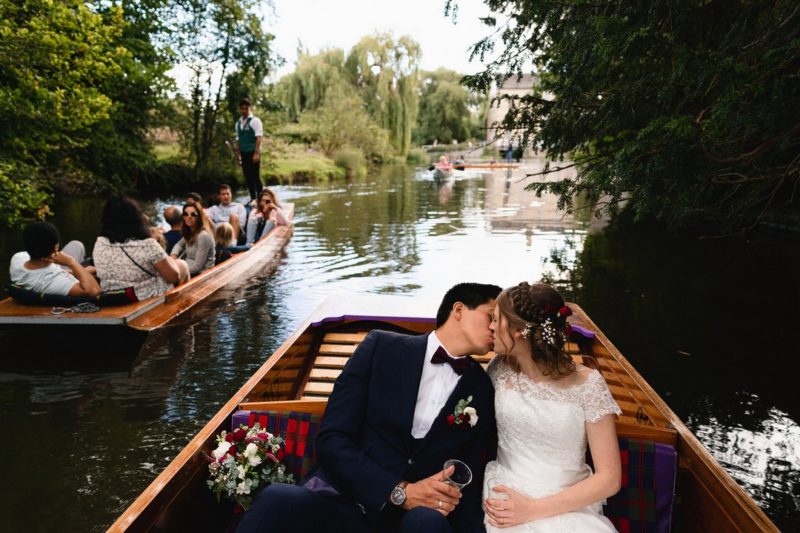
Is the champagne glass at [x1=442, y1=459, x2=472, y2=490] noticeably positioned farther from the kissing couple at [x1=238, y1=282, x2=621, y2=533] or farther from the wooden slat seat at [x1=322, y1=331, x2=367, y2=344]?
the wooden slat seat at [x1=322, y1=331, x2=367, y2=344]

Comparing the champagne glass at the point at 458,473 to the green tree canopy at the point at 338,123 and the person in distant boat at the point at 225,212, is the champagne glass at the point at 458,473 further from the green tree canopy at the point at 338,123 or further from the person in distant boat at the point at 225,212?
the green tree canopy at the point at 338,123

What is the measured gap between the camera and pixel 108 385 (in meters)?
3.88

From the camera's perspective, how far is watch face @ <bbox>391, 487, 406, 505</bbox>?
166 centimetres

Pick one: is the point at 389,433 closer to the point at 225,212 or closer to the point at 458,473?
the point at 458,473

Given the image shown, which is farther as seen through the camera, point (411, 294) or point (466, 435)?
point (411, 294)

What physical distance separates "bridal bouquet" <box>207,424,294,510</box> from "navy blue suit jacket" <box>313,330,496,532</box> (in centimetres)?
16

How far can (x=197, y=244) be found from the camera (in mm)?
5793

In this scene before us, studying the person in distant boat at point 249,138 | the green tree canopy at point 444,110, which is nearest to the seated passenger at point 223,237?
the person in distant boat at point 249,138

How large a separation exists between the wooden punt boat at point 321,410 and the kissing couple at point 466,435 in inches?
11.1

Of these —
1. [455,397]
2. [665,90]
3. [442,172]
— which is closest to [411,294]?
[665,90]

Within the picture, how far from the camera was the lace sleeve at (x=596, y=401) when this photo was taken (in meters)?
1.65

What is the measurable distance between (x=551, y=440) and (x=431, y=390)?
385mm

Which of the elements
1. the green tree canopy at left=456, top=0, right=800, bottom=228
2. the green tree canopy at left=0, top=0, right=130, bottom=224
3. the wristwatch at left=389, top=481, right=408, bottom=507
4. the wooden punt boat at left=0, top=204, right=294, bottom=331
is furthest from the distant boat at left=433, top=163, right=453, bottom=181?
the wristwatch at left=389, top=481, right=408, bottom=507

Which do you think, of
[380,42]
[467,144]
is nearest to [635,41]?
[380,42]
